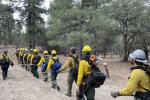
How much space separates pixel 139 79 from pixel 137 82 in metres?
0.07

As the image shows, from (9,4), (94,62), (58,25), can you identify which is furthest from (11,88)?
(9,4)

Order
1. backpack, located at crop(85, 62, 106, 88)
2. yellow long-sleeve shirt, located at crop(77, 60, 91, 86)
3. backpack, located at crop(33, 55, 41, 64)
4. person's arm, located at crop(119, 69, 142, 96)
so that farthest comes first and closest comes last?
backpack, located at crop(33, 55, 41, 64)
yellow long-sleeve shirt, located at crop(77, 60, 91, 86)
backpack, located at crop(85, 62, 106, 88)
person's arm, located at crop(119, 69, 142, 96)

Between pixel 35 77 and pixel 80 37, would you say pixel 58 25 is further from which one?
pixel 35 77

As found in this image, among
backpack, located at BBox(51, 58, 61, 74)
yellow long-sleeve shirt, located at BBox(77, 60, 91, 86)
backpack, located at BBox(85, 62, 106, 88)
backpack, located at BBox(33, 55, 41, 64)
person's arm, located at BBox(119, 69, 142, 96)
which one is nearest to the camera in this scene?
person's arm, located at BBox(119, 69, 142, 96)

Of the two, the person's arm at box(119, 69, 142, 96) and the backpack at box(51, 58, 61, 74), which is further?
the backpack at box(51, 58, 61, 74)

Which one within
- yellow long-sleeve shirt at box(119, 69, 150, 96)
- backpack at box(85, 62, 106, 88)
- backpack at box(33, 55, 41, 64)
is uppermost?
yellow long-sleeve shirt at box(119, 69, 150, 96)

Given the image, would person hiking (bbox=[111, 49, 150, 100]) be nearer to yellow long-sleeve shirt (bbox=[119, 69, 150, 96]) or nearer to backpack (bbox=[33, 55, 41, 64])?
yellow long-sleeve shirt (bbox=[119, 69, 150, 96])

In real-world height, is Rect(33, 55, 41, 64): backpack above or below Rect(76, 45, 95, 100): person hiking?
below

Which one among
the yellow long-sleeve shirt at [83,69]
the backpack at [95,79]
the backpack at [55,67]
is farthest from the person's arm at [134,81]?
the backpack at [55,67]

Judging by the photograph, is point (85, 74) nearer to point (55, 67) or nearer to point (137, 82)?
point (137, 82)

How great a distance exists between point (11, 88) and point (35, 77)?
5.65 meters

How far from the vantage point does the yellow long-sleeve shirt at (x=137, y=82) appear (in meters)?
6.48

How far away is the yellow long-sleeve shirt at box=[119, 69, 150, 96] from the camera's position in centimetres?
648

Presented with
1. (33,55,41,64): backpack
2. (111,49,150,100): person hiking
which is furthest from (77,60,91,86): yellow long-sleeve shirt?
(33,55,41,64): backpack
